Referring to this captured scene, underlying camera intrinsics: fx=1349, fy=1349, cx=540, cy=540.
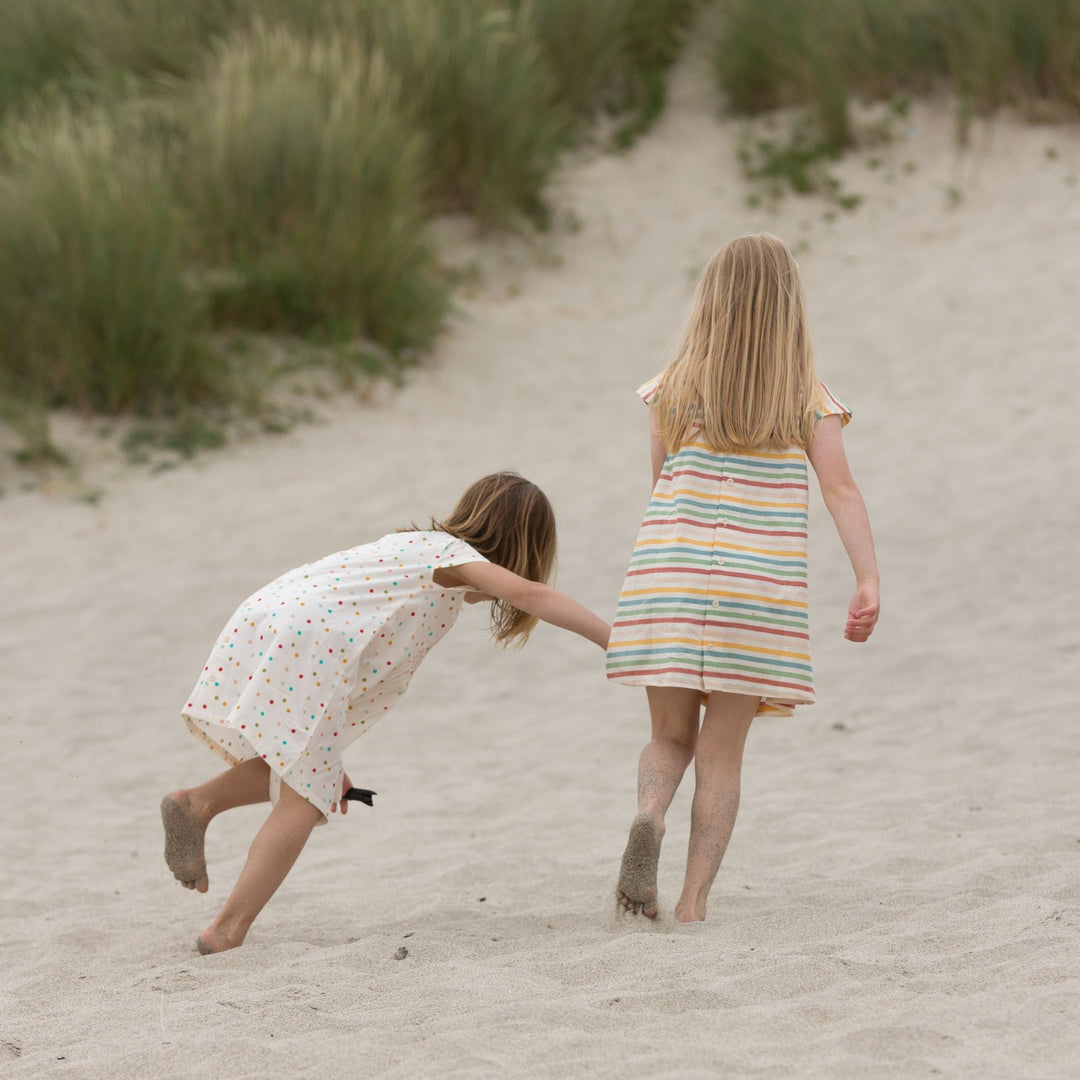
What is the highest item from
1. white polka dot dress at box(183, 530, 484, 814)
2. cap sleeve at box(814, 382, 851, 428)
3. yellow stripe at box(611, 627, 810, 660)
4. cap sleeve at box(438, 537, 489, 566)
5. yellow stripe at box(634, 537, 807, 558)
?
cap sleeve at box(814, 382, 851, 428)

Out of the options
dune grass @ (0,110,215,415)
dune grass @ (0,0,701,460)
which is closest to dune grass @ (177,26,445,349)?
dune grass @ (0,0,701,460)

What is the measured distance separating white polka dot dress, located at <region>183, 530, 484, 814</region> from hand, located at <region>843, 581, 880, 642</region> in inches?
29.4

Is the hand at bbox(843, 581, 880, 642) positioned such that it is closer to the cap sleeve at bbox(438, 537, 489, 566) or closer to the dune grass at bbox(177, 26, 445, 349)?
the cap sleeve at bbox(438, 537, 489, 566)

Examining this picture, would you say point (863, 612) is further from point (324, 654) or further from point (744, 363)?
point (324, 654)

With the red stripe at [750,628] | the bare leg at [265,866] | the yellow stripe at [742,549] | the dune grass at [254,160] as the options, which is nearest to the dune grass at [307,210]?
the dune grass at [254,160]

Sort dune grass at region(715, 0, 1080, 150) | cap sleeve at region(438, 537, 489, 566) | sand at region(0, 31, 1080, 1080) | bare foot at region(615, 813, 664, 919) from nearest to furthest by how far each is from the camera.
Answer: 1. sand at region(0, 31, 1080, 1080)
2. bare foot at region(615, 813, 664, 919)
3. cap sleeve at region(438, 537, 489, 566)
4. dune grass at region(715, 0, 1080, 150)

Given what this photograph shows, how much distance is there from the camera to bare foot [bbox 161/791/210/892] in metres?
2.79

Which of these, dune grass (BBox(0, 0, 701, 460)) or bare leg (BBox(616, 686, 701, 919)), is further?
dune grass (BBox(0, 0, 701, 460))

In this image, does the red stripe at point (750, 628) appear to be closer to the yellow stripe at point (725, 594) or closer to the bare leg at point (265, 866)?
the yellow stripe at point (725, 594)

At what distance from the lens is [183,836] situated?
280cm

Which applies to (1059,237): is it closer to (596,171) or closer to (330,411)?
(596,171)

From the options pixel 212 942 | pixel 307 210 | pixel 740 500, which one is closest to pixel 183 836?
pixel 212 942

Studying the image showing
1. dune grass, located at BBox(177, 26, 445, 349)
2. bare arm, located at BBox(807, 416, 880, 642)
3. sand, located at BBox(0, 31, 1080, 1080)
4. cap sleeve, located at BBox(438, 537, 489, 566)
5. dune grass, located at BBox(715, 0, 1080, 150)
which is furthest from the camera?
dune grass, located at BBox(715, 0, 1080, 150)

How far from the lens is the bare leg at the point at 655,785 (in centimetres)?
251
